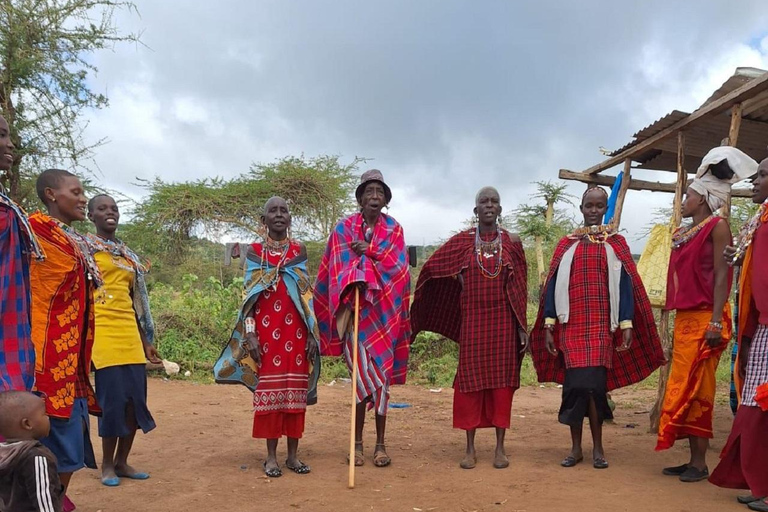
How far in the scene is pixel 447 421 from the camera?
6793 mm

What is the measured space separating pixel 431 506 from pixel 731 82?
4.79 m

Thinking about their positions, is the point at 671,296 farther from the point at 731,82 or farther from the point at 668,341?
the point at 731,82

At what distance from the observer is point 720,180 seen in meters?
4.60

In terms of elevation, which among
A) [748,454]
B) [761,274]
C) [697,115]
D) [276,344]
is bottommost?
[748,454]

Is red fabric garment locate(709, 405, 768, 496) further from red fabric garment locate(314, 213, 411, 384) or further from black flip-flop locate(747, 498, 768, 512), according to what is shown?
red fabric garment locate(314, 213, 411, 384)

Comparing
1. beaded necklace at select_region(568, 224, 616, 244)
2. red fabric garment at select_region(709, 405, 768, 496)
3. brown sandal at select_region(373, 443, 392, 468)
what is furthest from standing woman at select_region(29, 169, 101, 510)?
red fabric garment at select_region(709, 405, 768, 496)

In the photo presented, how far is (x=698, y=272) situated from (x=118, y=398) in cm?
411

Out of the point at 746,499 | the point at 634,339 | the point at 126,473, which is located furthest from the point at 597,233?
the point at 126,473

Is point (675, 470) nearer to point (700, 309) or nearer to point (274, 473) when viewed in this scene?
point (700, 309)

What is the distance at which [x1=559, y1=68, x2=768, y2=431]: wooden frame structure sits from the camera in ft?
18.1

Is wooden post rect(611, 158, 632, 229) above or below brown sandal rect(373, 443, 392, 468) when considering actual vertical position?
above

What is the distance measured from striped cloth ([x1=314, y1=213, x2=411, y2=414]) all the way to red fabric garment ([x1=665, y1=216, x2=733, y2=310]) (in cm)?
204

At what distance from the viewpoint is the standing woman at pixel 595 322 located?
472 centimetres

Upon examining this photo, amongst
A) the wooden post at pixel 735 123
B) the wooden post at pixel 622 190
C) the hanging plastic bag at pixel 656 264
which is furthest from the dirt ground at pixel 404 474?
the wooden post at pixel 735 123
